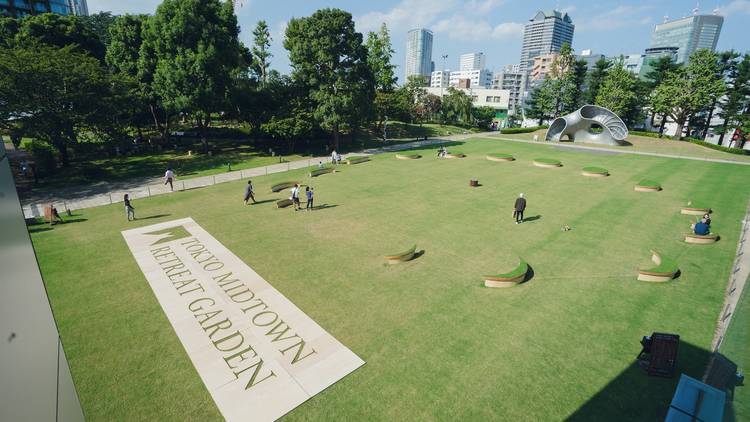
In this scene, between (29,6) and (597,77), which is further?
(29,6)

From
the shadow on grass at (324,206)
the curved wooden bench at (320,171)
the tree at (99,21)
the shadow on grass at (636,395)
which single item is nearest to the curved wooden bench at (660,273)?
the shadow on grass at (636,395)

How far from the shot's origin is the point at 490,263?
17188 mm

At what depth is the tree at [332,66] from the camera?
42500 mm

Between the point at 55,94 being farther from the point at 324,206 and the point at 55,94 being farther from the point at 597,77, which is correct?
the point at 597,77

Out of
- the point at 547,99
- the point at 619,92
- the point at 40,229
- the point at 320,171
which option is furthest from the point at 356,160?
the point at 547,99

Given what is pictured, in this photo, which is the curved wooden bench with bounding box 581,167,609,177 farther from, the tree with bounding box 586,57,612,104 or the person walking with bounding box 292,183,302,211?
the tree with bounding box 586,57,612,104

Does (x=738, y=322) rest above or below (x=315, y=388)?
above

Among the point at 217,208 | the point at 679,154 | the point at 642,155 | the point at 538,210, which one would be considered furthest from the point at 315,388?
the point at 679,154

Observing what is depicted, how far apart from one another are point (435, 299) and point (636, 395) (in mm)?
6602

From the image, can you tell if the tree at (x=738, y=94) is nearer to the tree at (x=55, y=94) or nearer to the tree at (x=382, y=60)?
the tree at (x=382, y=60)

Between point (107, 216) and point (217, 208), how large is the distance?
21.5ft

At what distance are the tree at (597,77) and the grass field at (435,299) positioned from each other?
53.1 metres

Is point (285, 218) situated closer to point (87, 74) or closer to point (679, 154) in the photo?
point (87, 74)

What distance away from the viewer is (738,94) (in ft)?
182
